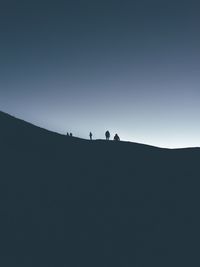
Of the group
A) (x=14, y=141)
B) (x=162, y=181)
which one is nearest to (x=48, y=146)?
(x=14, y=141)

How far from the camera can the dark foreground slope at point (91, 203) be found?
26641 millimetres

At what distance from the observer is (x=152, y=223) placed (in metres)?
31.3

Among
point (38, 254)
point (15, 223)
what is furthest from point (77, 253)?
point (15, 223)

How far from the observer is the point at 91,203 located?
32.0 m

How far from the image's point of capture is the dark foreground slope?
2664 cm

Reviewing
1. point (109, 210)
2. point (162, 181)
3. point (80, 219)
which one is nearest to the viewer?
point (80, 219)

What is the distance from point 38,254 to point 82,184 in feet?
32.5

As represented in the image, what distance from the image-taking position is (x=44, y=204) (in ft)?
99.3

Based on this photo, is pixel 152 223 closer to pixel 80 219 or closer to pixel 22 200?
pixel 80 219

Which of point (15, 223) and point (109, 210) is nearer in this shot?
point (15, 223)

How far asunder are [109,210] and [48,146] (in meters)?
10.8

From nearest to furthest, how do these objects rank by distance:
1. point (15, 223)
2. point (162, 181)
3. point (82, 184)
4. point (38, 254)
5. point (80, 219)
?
1. point (38, 254)
2. point (15, 223)
3. point (80, 219)
4. point (82, 184)
5. point (162, 181)

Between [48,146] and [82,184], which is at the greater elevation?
[48,146]

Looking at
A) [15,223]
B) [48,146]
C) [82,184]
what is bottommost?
[15,223]
